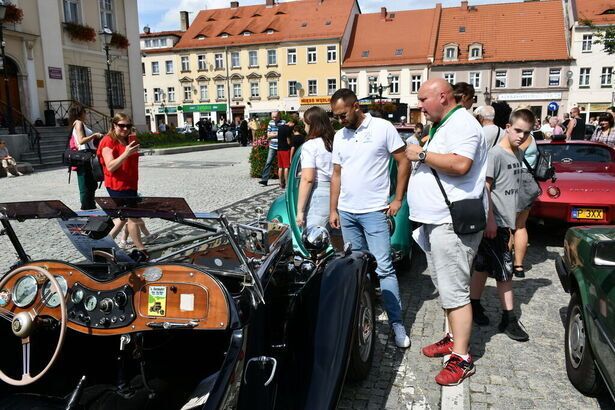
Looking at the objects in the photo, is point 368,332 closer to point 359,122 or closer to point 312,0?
point 359,122

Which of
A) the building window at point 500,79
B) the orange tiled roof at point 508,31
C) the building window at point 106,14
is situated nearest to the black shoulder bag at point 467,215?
the building window at point 106,14

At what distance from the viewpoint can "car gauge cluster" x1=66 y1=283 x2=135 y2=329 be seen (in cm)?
229

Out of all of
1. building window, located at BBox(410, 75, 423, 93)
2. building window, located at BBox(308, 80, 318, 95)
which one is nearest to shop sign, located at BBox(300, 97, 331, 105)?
building window, located at BBox(308, 80, 318, 95)

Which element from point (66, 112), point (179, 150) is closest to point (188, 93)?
point (179, 150)

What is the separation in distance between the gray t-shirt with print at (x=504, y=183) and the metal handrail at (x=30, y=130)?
16.2 m

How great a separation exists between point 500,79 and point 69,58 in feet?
126

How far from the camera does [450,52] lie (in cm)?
4856

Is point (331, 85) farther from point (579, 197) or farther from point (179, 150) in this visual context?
point (579, 197)

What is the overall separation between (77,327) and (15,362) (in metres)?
0.41

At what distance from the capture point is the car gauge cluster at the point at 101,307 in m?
2.29

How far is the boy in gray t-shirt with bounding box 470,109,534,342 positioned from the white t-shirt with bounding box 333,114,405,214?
785 millimetres

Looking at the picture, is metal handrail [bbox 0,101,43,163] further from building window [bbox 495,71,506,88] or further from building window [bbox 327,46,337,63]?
building window [bbox 495,71,506,88]

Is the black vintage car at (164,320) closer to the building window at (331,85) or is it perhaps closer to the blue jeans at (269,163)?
the blue jeans at (269,163)

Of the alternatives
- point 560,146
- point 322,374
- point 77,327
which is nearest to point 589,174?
point 560,146
